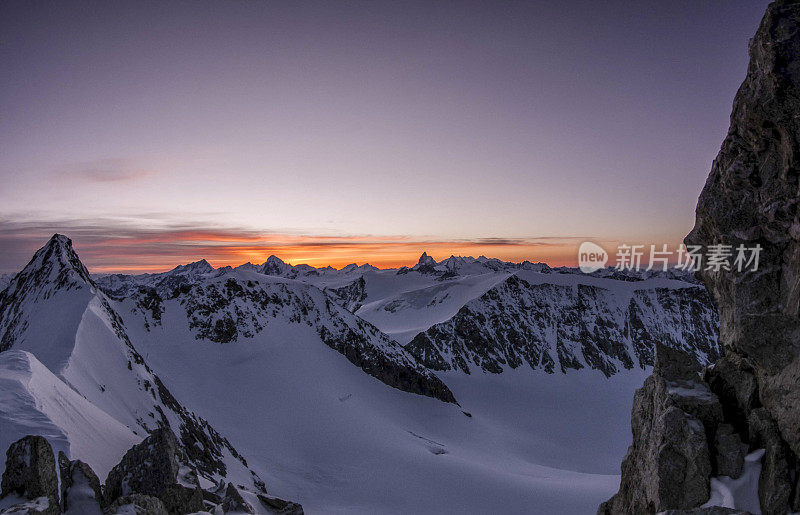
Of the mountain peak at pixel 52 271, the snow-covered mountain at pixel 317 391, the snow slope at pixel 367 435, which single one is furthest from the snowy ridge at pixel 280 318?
the mountain peak at pixel 52 271

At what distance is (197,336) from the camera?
62125mm

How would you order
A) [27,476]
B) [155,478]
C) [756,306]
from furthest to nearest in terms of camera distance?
1. [756,306]
2. [155,478]
3. [27,476]

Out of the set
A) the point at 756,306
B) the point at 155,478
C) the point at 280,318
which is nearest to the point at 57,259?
the point at 280,318

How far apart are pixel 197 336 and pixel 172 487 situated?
179ft

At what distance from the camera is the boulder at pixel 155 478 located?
1187 centimetres

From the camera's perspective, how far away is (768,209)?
1247 centimetres

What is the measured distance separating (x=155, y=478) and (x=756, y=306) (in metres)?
17.3

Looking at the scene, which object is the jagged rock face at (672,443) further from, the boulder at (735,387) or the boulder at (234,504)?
the boulder at (234,504)

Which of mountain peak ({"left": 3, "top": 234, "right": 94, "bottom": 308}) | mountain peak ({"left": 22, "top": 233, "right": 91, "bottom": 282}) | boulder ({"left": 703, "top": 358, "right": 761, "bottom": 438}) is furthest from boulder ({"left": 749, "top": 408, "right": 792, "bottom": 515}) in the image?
mountain peak ({"left": 22, "top": 233, "right": 91, "bottom": 282})

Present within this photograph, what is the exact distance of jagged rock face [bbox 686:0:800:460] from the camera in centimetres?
1152

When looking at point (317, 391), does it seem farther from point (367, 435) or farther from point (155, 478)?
point (155, 478)

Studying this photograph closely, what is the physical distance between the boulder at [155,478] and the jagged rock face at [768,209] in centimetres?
1592

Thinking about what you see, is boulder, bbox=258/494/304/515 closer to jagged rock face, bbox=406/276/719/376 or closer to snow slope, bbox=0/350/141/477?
snow slope, bbox=0/350/141/477

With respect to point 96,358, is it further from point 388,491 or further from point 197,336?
point 197,336
